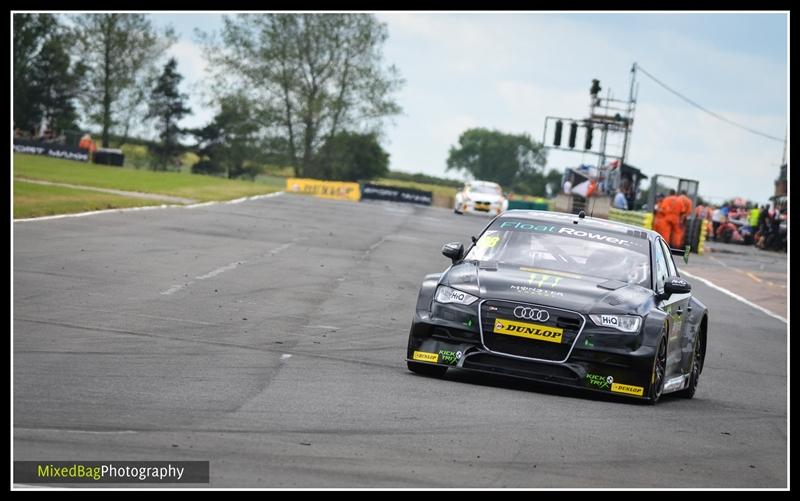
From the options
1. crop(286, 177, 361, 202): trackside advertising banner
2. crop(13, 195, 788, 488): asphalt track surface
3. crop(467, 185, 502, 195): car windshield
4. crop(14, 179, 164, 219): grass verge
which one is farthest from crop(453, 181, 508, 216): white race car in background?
crop(13, 195, 788, 488): asphalt track surface

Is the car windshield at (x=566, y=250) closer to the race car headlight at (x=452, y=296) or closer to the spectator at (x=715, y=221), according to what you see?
the race car headlight at (x=452, y=296)

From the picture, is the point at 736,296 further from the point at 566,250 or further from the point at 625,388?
the point at 625,388

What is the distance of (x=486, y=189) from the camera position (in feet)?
193

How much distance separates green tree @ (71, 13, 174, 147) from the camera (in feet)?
323

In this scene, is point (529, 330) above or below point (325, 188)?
above

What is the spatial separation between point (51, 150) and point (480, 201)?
26604mm

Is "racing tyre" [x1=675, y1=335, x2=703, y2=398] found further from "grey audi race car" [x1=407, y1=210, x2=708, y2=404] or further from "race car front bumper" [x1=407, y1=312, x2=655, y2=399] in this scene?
"race car front bumper" [x1=407, y1=312, x2=655, y2=399]

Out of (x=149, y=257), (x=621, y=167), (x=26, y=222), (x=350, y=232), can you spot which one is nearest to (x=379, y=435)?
(x=149, y=257)

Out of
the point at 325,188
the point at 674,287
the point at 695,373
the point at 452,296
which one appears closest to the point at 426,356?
the point at 452,296

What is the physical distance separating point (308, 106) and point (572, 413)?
3188 inches

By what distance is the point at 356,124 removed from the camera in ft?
297

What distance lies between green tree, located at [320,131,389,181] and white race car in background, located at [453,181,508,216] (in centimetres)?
3187

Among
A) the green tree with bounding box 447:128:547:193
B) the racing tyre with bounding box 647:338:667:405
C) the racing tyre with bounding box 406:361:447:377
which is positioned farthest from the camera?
the green tree with bounding box 447:128:547:193
